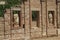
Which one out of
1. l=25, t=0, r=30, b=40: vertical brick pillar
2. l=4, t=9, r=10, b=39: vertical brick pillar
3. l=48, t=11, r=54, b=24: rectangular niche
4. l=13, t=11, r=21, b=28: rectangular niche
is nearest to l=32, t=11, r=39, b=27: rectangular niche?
l=25, t=0, r=30, b=40: vertical brick pillar

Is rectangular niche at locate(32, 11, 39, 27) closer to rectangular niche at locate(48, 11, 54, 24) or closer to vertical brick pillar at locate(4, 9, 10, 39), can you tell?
rectangular niche at locate(48, 11, 54, 24)

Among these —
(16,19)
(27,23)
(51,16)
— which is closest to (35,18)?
(51,16)

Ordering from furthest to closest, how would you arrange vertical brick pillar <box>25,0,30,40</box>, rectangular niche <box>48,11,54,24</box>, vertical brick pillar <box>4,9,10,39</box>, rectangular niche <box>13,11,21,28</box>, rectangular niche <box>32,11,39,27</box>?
rectangular niche <box>48,11,54,24</box> → rectangular niche <box>32,11,39,27</box> → vertical brick pillar <box>25,0,30,40</box> → rectangular niche <box>13,11,21,28</box> → vertical brick pillar <box>4,9,10,39</box>

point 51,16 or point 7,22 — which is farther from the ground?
point 51,16

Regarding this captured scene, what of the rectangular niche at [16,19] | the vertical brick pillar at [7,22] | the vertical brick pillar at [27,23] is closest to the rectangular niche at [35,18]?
the vertical brick pillar at [27,23]

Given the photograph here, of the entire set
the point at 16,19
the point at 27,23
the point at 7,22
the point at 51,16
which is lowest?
the point at 27,23

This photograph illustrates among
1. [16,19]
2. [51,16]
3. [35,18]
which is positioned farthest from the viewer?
[51,16]

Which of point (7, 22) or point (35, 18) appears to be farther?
point (35, 18)

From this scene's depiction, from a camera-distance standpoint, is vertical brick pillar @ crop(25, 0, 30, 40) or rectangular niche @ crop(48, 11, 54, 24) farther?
rectangular niche @ crop(48, 11, 54, 24)

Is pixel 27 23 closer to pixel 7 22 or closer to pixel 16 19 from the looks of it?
pixel 16 19

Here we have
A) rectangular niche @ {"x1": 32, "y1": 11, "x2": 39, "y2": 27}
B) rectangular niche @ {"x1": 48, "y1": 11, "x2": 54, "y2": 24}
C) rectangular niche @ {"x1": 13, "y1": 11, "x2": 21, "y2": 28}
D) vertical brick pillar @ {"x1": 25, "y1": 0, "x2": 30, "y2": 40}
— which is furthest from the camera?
rectangular niche @ {"x1": 48, "y1": 11, "x2": 54, "y2": 24}

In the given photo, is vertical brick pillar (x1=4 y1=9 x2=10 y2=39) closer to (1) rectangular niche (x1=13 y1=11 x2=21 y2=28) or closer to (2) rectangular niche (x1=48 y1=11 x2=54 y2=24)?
(1) rectangular niche (x1=13 y1=11 x2=21 y2=28)

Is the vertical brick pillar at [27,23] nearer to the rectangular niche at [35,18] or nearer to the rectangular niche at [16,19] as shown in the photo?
the rectangular niche at [16,19]

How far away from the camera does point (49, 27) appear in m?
19.3
